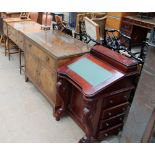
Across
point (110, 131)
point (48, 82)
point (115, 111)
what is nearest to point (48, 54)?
point (48, 82)

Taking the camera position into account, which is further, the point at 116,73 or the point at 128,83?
the point at 128,83

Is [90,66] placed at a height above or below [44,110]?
above

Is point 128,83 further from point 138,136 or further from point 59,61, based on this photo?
point 59,61

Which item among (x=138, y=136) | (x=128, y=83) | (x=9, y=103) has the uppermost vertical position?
(x=128, y=83)

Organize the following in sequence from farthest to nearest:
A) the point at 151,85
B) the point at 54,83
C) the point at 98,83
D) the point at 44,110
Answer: the point at 44,110 < the point at 54,83 < the point at 98,83 < the point at 151,85

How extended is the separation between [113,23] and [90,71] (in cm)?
332

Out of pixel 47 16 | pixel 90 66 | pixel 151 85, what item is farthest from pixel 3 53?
pixel 151 85

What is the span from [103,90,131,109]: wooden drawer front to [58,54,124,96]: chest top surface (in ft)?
0.69

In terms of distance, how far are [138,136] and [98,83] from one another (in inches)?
23.2

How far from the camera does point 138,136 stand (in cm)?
179

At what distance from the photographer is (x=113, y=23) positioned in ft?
15.9

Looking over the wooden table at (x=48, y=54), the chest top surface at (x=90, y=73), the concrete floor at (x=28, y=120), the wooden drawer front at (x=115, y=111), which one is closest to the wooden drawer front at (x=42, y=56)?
the wooden table at (x=48, y=54)

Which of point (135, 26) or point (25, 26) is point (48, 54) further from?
point (135, 26)
